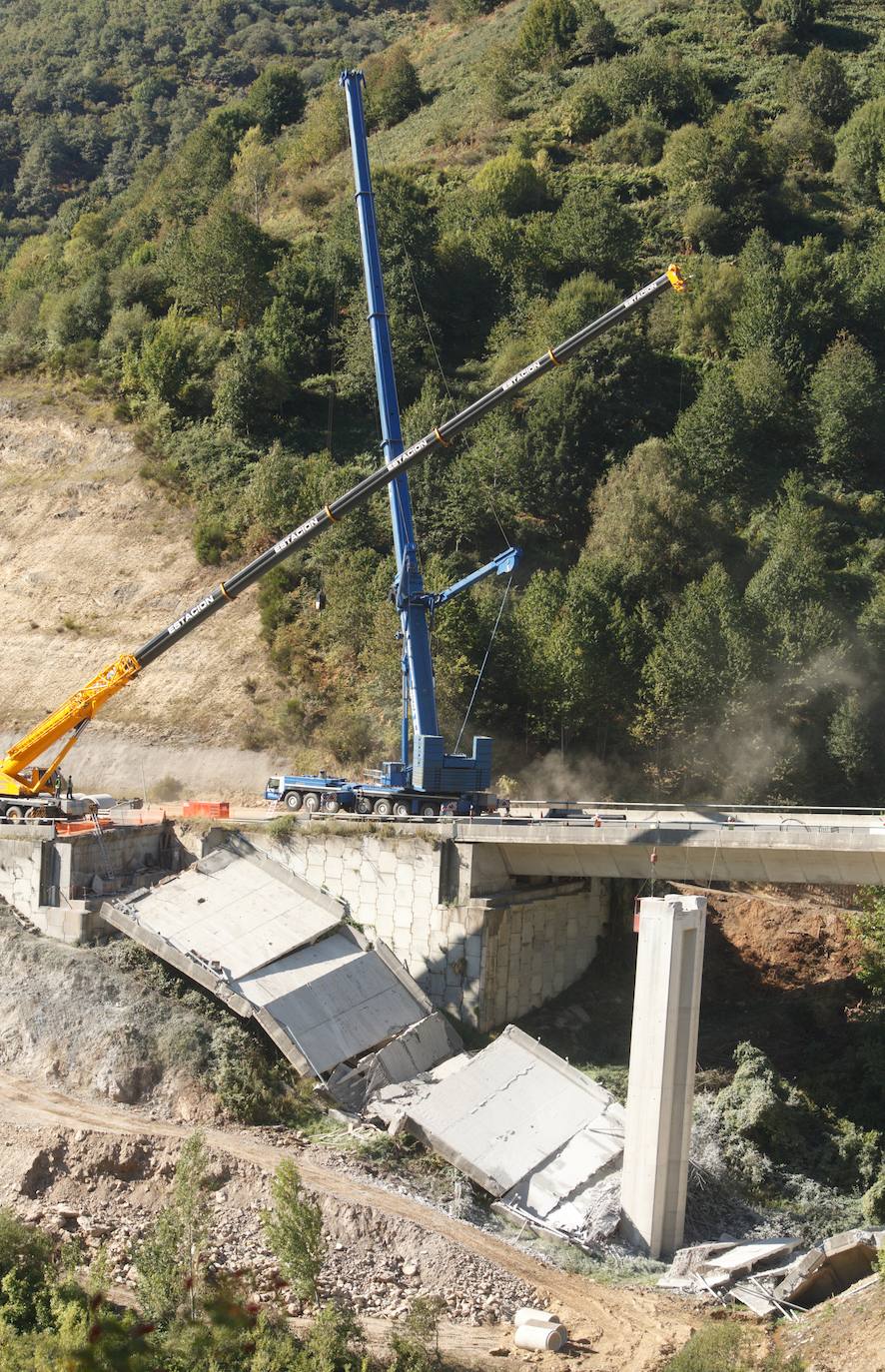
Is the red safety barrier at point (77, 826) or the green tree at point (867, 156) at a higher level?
the green tree at point (867, 156)

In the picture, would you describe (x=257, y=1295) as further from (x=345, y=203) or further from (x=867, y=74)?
(x=867, y=74)

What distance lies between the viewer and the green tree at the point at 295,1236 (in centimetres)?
2261

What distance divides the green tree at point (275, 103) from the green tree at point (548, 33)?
670 inches

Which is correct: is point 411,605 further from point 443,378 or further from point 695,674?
point 443,378

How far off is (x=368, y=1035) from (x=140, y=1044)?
5079 mm

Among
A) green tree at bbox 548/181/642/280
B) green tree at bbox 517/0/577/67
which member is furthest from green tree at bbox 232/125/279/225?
green tree at bbox 548/181/642/280

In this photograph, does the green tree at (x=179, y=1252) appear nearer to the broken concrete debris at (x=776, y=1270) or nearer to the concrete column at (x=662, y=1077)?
the concrete column at (x=662, y=1077)

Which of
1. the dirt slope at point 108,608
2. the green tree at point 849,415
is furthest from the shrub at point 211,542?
the green tree at point 849,415

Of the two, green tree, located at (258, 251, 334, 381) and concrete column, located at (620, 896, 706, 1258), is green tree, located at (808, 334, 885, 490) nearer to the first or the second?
green tree, located at (258, 251, 334, 381)

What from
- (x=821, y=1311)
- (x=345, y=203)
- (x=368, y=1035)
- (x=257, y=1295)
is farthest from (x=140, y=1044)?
(x=345, y=203)

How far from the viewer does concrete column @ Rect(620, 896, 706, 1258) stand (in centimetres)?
2627

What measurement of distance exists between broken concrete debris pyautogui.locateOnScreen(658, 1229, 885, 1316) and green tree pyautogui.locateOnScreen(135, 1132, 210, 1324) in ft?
27.5

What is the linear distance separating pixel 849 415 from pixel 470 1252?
40.8 metres

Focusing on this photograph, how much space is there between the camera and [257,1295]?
2320 cm
